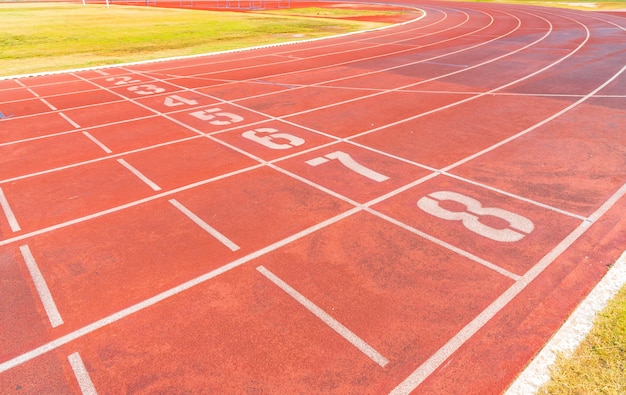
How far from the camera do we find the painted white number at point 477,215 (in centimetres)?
648

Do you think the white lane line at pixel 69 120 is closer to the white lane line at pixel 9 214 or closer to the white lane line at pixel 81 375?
the white lane line at pixel 9 214

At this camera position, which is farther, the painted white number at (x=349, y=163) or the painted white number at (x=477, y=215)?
the painted white number at (x=349, y=163)

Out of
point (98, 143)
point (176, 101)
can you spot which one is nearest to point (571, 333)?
point (98, 143)

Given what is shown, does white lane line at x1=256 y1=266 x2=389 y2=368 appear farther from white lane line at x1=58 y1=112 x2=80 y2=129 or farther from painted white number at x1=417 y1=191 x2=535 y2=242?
white lane line at x1=58 y1=112 x2=80 y2=129

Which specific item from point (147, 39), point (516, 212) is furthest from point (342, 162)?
point (147, 39)

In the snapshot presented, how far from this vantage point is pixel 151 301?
5340 millimetres

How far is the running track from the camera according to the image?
448cm

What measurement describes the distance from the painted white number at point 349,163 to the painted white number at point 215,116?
12.6 ft

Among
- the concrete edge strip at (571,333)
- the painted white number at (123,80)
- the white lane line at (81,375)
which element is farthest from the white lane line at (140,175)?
the painted white number at (123,80)

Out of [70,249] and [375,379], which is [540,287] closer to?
[375,379]

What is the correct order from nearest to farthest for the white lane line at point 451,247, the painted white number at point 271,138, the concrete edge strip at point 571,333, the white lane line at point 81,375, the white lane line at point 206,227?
the concrete edge strip at point 571,333
the white lane line at point 81,375
the white lane line at point 451,247
the white lane line at point 206,227
the painted white number at point 271,138

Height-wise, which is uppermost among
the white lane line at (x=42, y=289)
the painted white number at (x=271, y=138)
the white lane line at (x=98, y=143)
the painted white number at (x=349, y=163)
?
the painted white number at (x=349, y=163)

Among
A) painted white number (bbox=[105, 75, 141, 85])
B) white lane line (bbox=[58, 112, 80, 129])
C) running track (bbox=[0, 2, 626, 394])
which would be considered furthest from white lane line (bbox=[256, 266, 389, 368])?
painted white number (bbox=[105, 75, 141, 85])

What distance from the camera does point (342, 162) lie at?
905 centimetres
